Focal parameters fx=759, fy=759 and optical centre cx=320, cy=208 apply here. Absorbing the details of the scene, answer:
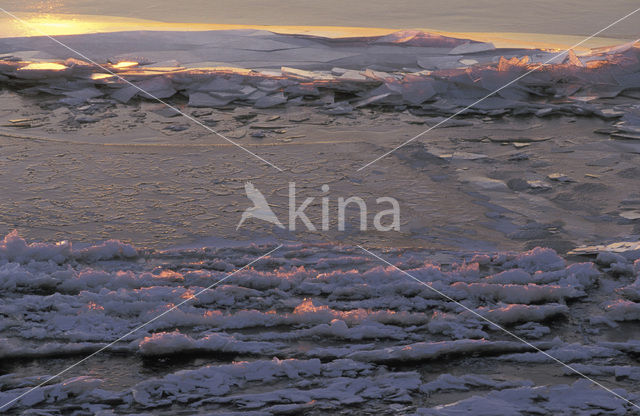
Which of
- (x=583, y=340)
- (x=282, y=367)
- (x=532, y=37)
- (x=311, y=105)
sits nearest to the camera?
(x=282, y=367)

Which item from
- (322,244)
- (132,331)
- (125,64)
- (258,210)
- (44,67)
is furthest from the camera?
(125,64)

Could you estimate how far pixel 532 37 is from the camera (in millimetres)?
8180

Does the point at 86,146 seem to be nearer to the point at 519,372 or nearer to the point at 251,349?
the point at 251,349

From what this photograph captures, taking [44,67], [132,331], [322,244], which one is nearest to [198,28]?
[44,67]

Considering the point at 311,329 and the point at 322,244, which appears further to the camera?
the point at 322,244

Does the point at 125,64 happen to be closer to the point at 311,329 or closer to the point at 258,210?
the point at 258,210

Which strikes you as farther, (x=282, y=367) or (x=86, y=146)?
(x=86, y=146)

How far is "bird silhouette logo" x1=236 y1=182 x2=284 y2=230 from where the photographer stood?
134 inches

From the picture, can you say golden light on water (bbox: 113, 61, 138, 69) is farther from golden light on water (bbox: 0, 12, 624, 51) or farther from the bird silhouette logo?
the bird silhouette logo

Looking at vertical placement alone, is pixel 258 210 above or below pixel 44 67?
below

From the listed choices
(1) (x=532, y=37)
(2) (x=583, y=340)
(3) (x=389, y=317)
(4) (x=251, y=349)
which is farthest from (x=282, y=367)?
(1) (x=532, y=37)

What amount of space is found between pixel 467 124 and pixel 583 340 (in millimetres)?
2567

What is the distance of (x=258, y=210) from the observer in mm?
3504

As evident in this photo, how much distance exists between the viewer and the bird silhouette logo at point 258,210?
3410 mm
